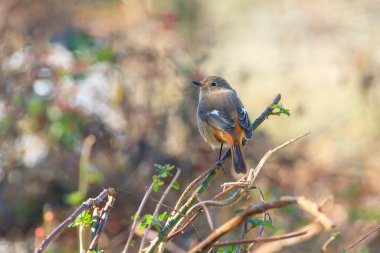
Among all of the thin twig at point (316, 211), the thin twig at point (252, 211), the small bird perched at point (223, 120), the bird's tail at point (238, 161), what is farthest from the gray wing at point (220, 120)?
the thin twig at point (316, 211)

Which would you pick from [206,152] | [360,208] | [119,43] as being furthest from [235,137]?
[119,43]

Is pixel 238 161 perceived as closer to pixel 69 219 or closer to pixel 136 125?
pixel 69 219

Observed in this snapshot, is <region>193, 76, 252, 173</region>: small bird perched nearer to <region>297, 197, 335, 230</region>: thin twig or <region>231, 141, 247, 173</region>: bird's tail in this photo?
<region>231, 141, 247, 173</region>: bird's tail

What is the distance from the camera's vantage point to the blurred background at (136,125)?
21.9ft

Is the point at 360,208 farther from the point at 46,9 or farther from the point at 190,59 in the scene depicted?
the point at 46,9

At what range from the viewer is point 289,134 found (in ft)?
25.8

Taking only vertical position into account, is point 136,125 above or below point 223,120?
below

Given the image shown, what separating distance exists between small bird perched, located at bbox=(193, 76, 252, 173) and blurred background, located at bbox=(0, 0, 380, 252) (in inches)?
53.3

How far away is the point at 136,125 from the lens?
698 cm

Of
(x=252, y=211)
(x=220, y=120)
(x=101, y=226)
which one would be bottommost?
(x=220, y=120)

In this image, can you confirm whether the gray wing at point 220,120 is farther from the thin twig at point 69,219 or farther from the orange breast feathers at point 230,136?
the thin twig at point 69,219

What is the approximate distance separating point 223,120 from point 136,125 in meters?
2.63

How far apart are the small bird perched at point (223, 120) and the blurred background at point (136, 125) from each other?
1.35 m

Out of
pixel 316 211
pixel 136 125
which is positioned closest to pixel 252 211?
pixel 316 211
